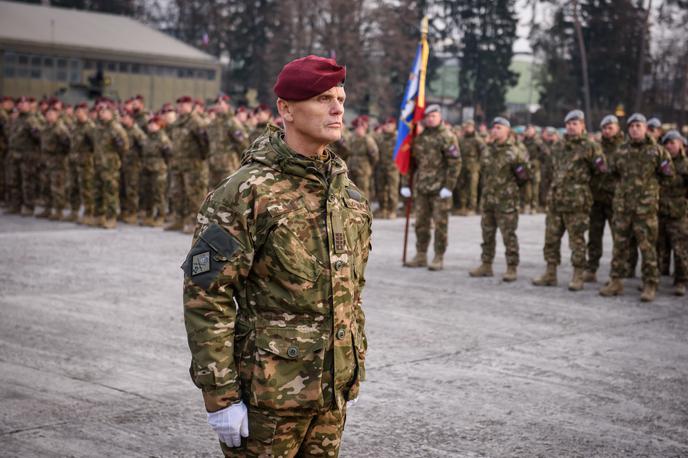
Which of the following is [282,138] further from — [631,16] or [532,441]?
[631,16]

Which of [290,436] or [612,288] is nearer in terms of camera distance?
[290,436]

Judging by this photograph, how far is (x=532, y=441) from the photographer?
5.79m

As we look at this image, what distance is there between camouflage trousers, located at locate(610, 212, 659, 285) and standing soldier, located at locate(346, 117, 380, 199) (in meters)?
10.1

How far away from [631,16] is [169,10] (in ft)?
121

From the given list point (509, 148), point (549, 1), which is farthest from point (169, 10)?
point (509, 148)

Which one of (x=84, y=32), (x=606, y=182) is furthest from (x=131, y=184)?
(x=84, y=32)

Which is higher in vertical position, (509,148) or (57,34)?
(57,34)

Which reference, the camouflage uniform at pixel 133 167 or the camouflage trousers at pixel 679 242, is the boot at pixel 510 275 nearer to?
the camouflage trousers at pixel 679 242

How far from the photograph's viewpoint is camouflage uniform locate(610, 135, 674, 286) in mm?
11016

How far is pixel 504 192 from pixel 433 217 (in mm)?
1194

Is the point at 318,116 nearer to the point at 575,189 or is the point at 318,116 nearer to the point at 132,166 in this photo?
the point at 575,189

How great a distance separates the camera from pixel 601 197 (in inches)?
502

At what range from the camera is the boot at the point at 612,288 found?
1146 cm

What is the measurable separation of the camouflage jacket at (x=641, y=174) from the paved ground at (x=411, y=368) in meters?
1.15
